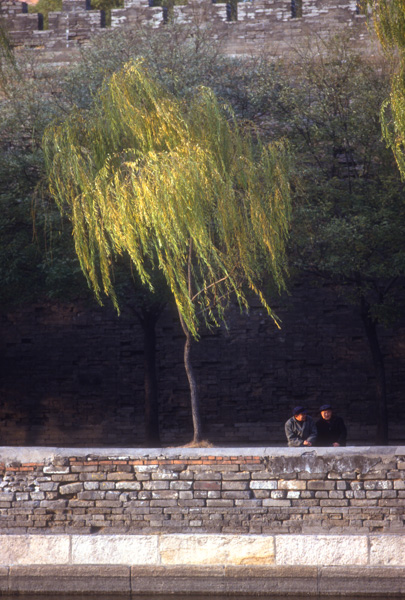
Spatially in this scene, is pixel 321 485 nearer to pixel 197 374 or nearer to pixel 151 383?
pixel 151 383

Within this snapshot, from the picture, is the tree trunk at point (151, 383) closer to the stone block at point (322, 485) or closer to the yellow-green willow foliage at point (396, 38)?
the yellow-green willow foliage at point (396, 38)

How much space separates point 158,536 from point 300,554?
4.13 ft

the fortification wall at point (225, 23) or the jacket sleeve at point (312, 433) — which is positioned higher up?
the fortification wall at point (225, 23)

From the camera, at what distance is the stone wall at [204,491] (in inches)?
283

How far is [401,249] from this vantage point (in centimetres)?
1183

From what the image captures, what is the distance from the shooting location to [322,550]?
704 centimetres

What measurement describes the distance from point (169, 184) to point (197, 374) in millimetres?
7134

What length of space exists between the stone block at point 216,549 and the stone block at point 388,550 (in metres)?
0.88

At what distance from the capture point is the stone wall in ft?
23.6

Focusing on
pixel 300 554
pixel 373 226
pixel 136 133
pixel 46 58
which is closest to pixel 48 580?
pixel 300 554

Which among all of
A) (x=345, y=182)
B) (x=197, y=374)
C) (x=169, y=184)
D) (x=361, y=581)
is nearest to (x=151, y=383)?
(x=197, y=374)

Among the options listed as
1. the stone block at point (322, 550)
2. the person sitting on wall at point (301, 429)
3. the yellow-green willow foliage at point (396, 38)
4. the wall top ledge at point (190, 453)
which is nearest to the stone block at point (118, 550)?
the wall top ledge at point (190, 453)

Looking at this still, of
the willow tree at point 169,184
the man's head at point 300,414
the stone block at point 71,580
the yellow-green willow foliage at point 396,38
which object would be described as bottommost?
the stone block at point 71,580

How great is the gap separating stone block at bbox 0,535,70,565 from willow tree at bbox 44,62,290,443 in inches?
85.7
